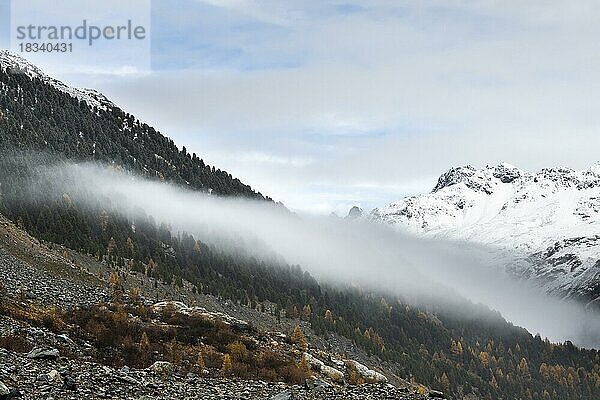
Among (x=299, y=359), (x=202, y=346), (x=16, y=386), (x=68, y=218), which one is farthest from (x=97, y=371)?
(x=68, y=218)

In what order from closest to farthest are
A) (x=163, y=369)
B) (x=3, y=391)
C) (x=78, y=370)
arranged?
(x=3, y=391) < (x=78, y=370) < (x=163, y=369)

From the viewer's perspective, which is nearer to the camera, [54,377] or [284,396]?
[54,377]

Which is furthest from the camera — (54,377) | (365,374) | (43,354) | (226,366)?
(365,374)

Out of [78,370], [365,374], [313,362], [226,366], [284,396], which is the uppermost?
[78,370]

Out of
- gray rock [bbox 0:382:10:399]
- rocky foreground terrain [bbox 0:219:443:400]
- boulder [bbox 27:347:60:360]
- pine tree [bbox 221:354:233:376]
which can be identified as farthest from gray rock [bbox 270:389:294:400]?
gray rock [bbox 0:382:10:399]

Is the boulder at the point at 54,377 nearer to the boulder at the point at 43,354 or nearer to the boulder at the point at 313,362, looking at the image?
the boulder at the point at 43,354

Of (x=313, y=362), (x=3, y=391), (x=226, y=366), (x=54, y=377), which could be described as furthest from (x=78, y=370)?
(x=313, y=362)

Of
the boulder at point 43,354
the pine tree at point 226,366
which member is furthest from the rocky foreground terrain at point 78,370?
the pine tree at point 226,366

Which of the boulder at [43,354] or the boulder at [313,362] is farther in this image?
the boulder at [313,362]

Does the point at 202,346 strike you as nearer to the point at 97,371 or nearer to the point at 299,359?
the point at 299,359

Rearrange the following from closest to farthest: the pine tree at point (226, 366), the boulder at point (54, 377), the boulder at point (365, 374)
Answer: the boulder at point (54, 377) → the pine tree at point (226, 366) → the boulder at point (365, 374)

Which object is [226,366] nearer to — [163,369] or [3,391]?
[163,369]

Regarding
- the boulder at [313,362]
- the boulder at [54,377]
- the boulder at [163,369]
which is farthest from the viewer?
the boulder at [313,362]

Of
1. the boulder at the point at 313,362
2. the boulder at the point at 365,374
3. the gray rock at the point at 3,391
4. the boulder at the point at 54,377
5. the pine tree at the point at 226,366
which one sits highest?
the gray rock at the point at 3,391
